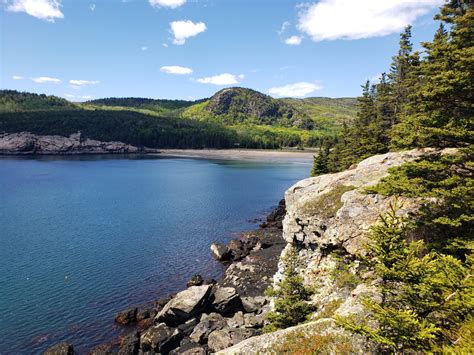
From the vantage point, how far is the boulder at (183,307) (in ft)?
89.3

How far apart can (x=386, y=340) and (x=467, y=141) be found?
10724 mm

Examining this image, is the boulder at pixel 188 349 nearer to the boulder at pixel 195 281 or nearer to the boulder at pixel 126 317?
the boulder at pixel 126 317

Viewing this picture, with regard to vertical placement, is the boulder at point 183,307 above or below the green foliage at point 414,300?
below

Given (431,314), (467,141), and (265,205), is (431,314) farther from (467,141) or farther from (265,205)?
(265,205)

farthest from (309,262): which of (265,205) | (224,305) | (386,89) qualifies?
(265,205)

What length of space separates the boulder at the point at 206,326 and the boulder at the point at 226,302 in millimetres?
912

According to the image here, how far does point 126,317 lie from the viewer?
A: 29.0 meters

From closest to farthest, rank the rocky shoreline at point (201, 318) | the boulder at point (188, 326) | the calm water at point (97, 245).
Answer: the rocky shoreline at point (201, 318)
the boulder at point (188, 326)
the calm water at point (97, 245)

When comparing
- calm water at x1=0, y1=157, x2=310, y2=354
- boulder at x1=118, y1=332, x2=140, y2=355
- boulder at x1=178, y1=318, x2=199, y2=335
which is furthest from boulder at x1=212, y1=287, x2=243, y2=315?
calm water at x1=0, y1=157, x2=310, y2=354

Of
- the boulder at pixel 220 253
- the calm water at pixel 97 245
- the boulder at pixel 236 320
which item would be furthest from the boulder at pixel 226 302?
the boulder at pixel 220 253

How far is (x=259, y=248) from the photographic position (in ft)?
149

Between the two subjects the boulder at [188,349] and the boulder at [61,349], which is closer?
the boulder at [188,349]

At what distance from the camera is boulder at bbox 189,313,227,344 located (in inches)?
971

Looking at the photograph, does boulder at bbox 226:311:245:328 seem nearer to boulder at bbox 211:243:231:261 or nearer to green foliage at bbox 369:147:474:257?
green foliage at bbox 369:147:474:257
